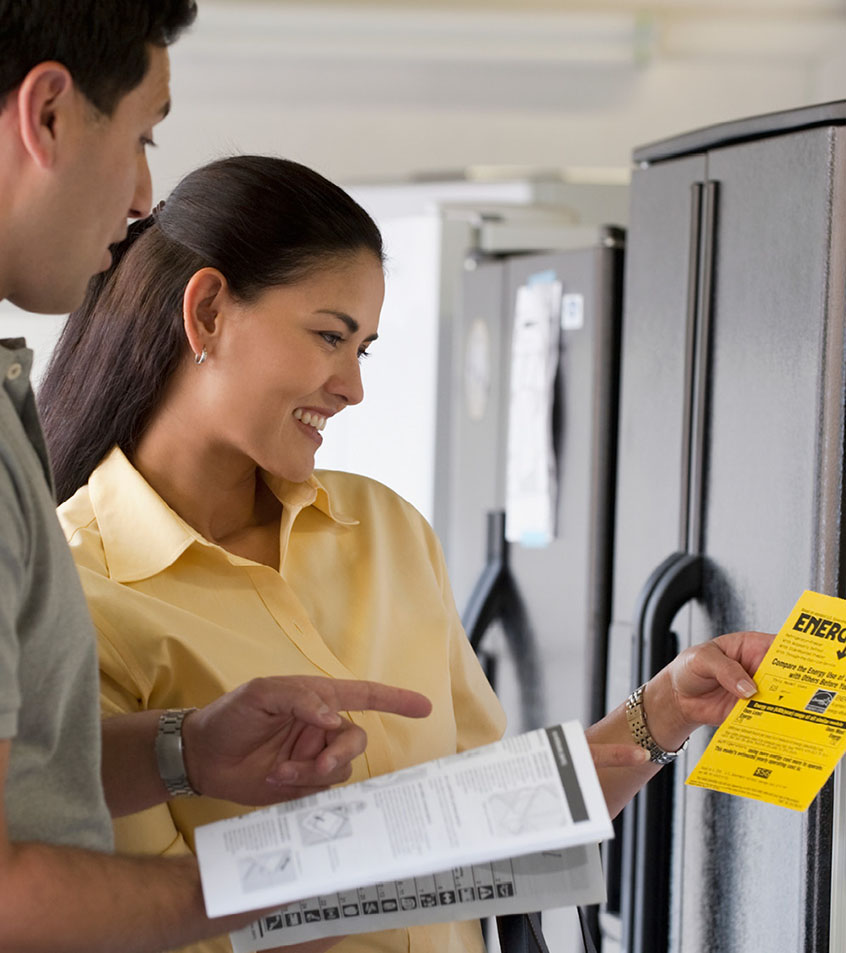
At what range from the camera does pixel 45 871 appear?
79 cm

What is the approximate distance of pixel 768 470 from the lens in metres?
1.62

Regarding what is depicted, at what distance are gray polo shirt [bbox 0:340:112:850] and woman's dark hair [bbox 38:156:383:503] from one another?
0.52m

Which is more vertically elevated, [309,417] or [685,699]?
[309,417]

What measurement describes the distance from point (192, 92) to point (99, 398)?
9.20 feet

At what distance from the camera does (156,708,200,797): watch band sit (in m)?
1.10

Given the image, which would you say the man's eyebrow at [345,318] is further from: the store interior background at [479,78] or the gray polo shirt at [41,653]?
the store interior background at [479,78]

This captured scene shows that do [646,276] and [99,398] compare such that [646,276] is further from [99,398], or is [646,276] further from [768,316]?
[99,398]

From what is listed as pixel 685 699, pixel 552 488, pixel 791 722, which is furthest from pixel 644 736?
pixel 552 488

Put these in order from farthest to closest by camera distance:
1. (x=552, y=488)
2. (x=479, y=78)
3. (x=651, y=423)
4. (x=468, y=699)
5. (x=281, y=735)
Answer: (x=479, y=78) < (x=552, y=488) < (x=651, y=423) < (x=468, y=699) < (x=281, y=735)

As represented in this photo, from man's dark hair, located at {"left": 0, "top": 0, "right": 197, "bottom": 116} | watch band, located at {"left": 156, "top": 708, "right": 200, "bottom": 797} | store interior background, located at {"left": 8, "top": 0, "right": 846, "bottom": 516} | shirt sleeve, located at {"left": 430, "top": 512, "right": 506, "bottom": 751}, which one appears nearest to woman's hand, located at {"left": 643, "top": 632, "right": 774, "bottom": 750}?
shirt sleeve, located at {"left": 430, "top": 512, "right": 506, "bottom": 751}

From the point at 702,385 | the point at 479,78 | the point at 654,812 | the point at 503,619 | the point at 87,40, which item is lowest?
the point at 654,812

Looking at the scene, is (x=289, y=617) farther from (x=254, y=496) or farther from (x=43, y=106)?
(x=43, y=106)

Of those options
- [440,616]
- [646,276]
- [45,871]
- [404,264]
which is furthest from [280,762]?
[404,264]

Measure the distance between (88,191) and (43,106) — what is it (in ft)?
0.20
